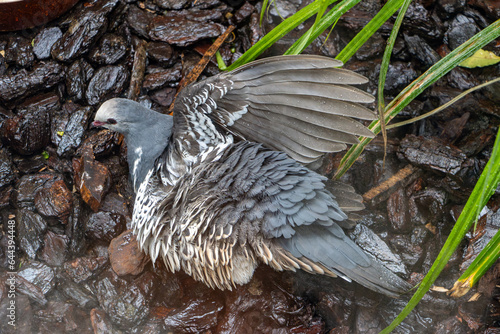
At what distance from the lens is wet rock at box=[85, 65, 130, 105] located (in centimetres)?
238

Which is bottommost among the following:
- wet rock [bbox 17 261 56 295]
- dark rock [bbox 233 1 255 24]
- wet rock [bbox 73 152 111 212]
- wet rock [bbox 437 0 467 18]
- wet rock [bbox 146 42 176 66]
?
wet rock [bbox 17 261 56 295]

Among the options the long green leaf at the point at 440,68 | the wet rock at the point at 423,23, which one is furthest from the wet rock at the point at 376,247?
the wet rock at the point at 423,23

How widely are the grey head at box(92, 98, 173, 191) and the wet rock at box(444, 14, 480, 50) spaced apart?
1.52m

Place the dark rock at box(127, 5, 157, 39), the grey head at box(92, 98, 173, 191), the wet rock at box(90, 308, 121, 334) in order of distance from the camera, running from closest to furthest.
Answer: the wet rock at box(90, 308, 121, 334) → the grey head at box(92, 98, 173, 191) → the dark rock at box(127, 5, 157, 39)

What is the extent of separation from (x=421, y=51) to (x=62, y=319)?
216 cm

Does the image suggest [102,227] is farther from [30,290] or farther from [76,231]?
[30,290]

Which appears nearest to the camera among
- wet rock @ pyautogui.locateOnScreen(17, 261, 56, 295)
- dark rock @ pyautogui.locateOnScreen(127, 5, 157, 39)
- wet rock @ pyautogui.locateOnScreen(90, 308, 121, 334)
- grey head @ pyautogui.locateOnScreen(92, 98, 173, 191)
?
wet rock @ pyautogui.locateOnScreen(90, 308, 121, 334)

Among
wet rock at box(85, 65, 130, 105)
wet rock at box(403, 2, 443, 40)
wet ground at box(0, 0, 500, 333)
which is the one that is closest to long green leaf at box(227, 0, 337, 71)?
wet ground at box(0, 0, 500, 333)

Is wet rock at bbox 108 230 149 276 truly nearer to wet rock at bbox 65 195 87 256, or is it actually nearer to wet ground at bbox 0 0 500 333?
wet ground at bbox 0 0 500 333

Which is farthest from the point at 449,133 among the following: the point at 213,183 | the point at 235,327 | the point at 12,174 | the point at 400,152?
the point at 12,174

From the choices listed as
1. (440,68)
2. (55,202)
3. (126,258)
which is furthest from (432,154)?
(55,202)

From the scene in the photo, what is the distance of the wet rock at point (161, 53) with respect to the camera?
7.99 feet

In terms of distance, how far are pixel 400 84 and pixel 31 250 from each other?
6.56 ft

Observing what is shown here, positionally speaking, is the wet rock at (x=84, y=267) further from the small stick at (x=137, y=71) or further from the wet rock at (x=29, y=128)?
the small stick at (x=137, y=71)
